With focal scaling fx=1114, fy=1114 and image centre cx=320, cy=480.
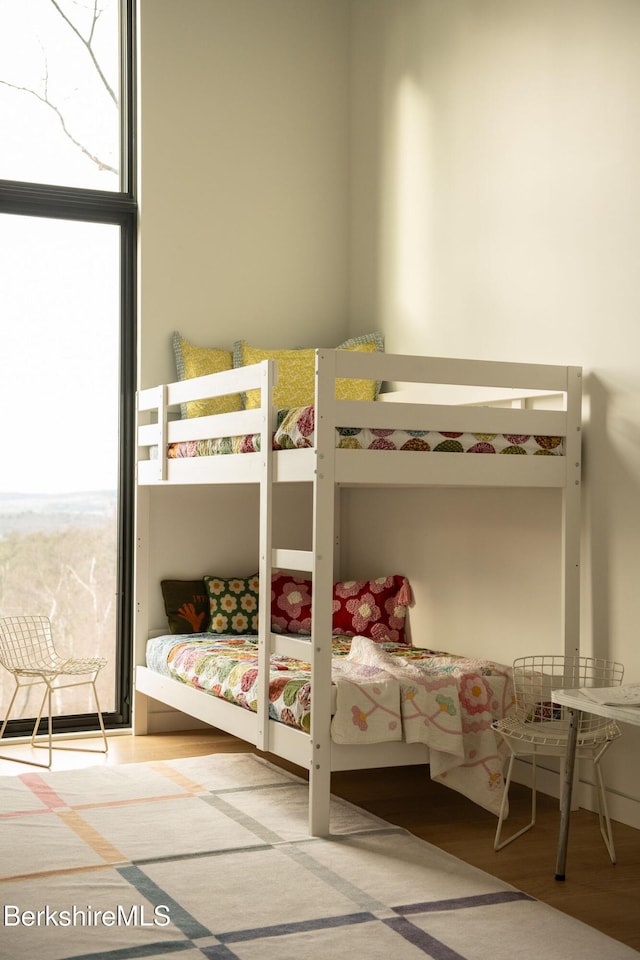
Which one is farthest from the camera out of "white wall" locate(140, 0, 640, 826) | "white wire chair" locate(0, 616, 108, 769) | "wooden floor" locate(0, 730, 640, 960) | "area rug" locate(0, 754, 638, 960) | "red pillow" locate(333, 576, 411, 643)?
"red pillow" locate(333, 576, 411, 643)

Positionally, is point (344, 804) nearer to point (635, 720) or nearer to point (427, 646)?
point (427, 646)

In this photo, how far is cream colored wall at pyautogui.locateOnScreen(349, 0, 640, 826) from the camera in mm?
3385

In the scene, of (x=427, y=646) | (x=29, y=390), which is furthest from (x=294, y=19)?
(x=427, y=646)

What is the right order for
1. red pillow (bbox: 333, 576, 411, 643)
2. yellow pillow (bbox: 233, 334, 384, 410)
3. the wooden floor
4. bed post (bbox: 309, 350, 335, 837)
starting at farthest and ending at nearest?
yellow pillow (bbox: 233, 334, 384, 410), red pillow (bbox: 333, 576, 411, 643), bed post (bbox: 309, 350, 335, 837), the wooden floor

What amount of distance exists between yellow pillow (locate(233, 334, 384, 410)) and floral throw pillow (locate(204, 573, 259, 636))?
75 centimetres

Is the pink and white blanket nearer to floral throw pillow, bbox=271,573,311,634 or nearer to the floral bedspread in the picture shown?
the floral bedspread

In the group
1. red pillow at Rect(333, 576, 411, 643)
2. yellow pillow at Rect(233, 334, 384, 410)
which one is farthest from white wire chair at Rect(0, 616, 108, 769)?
yellow pillow at Rect(233, 334, 384, 410)

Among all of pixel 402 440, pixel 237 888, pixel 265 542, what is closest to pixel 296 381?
pixel 265 542

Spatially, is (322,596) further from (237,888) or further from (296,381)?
(296,381)

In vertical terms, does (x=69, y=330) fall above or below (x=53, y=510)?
above

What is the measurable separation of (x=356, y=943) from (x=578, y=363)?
1955mm

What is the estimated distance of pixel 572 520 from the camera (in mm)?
3486

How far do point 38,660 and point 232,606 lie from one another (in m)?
0.81

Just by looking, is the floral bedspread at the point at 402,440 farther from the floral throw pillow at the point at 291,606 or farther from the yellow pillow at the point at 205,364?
the floral throw pillow at the point at 291,606
